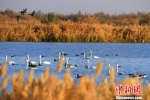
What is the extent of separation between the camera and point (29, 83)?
20.2ft

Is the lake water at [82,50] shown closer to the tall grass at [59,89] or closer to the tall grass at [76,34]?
the tall grass at [76,34]

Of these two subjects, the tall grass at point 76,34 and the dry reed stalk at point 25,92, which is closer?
the dry reed stalk at point 25,92

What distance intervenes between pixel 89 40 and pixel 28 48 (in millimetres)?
5129

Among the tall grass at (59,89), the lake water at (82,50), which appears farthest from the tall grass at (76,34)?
the tall grass at (59,89)

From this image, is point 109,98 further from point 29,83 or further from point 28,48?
point 28,48

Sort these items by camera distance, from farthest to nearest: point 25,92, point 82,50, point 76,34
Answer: point 76,34 < point 82,50 < point 25,92

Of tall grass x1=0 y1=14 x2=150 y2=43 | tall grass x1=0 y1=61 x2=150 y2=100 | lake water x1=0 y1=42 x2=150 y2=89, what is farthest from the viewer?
tall grass x1=0 y1=14 x2=150 y2=43

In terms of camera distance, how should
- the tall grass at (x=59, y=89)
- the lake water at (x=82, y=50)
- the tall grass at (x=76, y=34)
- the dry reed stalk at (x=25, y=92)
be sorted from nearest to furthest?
the tall grass at (x=59, y=89) < the dry reed stalk at (x=25, y=92) < the lake water at (x=82, y=50) < the tall grass at (x=76, y=34)

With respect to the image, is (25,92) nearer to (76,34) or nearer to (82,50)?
(82,50)

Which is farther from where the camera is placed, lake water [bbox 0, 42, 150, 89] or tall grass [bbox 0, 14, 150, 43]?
tall grass [bbox 0, 14, 150, 43]

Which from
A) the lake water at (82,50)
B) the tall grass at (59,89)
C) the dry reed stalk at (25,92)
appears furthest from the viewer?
the lake water at (82,50)

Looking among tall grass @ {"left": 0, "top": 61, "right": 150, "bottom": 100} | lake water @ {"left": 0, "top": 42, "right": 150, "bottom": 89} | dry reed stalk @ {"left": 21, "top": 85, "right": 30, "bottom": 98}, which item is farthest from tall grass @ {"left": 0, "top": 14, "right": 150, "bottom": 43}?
dry reed stalk @ {"left": 21, "top": 85, "right": 30, "bottom": 98}

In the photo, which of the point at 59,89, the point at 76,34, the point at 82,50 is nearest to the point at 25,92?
the point at 59,89

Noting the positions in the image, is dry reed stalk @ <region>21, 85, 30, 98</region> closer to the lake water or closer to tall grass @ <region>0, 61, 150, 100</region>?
tall grass @ <region>0, 61, 150, 100</region>
